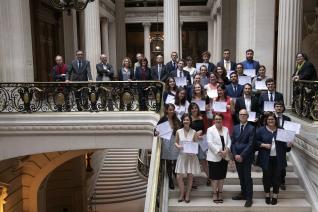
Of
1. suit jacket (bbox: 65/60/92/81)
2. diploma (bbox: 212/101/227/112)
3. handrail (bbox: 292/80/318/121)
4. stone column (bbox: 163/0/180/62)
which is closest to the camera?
diploma (bbox: 212/101/227/112)

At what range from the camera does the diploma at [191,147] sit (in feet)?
19.2

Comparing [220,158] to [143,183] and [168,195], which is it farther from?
[143,183]

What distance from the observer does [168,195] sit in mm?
6273

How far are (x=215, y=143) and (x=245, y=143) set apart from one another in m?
0.45

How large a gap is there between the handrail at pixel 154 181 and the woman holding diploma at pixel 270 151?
1.56 metres

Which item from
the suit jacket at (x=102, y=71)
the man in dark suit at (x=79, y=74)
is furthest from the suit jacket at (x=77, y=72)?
the suit jacket at (x=102, y=71)

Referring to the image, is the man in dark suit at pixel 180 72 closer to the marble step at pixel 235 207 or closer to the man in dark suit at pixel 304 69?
the man in dark suit at pixel 304 69

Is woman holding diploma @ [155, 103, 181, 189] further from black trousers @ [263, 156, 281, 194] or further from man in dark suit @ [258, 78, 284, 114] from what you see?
man in dark suit @ [258, 78, 284, 114]

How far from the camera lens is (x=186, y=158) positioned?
6.06 metres

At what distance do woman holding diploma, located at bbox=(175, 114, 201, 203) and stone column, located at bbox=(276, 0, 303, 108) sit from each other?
12.1 feet

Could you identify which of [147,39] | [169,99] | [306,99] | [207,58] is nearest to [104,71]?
[207,58]

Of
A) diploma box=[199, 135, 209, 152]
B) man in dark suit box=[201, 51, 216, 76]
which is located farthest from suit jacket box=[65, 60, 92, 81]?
diploma box=[199, 135, 209, 152]

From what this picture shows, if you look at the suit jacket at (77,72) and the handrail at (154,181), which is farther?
the suit jacket at (77,72)

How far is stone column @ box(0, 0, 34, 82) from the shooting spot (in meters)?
10.4
